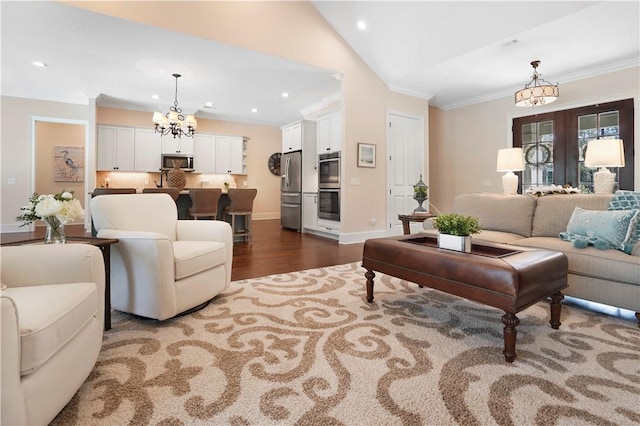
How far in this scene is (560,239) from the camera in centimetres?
272

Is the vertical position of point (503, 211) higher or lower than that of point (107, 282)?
higher

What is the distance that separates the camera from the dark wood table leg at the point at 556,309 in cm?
203

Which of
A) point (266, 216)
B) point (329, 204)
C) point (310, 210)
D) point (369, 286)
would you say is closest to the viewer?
point (369, 286)

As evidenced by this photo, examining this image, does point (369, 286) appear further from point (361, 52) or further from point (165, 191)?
point (361, 52)

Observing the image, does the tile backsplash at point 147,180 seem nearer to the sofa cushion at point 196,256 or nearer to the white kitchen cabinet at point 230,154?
the white kitchen cabinet at point 230,154

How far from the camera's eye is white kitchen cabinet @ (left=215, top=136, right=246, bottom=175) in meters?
8.38

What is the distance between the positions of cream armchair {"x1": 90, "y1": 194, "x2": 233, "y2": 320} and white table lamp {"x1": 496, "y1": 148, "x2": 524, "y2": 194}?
11.1 ft

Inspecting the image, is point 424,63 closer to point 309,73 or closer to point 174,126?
point 309,73

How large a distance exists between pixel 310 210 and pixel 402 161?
2.13 m

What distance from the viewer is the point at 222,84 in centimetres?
592

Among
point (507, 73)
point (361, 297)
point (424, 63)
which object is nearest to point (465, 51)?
point (424, 63)

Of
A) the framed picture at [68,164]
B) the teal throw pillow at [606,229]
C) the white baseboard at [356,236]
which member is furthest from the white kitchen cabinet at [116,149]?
the teal throw pillow at [606,229]

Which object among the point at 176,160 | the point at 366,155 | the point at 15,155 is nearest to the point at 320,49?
the point at 366,155

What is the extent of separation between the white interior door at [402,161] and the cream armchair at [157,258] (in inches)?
160
